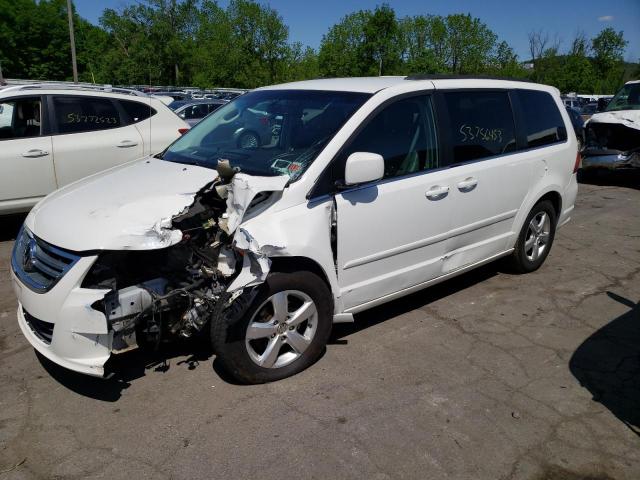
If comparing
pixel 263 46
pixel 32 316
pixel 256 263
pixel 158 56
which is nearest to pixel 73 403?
pixel 32 316

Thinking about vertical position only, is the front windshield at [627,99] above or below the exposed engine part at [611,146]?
above

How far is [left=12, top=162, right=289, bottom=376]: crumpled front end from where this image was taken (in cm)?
283

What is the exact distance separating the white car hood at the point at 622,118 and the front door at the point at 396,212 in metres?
8.12

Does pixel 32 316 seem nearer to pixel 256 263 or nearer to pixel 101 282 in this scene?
pixel 101 282

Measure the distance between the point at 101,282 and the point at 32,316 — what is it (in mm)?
552

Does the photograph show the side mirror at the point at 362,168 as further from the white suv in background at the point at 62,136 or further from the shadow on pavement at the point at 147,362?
the white suv in background at the point at 62,136

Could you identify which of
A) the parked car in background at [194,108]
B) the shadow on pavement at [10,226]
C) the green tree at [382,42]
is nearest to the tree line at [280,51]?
the green tree at [382,42]

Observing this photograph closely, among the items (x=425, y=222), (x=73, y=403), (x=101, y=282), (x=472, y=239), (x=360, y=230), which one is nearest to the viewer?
(x=101, y=282)

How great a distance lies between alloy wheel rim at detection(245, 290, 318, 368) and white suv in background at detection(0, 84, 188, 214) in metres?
4.13

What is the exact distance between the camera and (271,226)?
3.00 m

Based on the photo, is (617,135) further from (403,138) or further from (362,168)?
(362,168)

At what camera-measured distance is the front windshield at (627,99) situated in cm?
1055

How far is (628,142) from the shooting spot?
1034 centimetres

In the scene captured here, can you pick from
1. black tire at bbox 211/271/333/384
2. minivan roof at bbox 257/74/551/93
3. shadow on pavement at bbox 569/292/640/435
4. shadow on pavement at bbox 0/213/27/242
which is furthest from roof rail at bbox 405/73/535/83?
shadow on pavement at bbox 0/213/27/242
